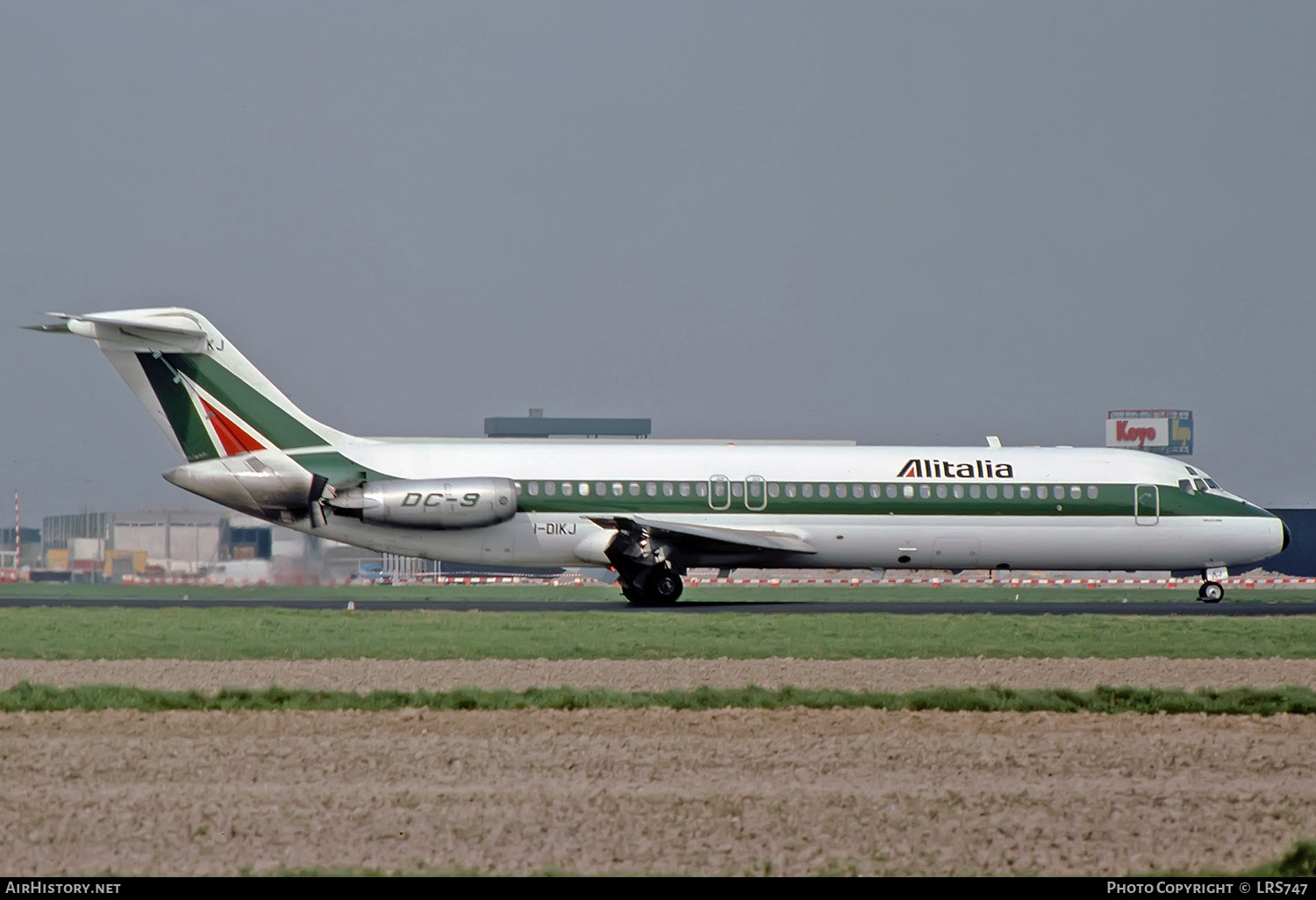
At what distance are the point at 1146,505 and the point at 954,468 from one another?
4.29 meters

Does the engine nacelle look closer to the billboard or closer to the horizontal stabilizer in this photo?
the horizontal stabilizer

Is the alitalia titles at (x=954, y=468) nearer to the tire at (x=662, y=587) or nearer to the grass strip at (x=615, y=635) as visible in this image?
the tire at (x=662, y=587)

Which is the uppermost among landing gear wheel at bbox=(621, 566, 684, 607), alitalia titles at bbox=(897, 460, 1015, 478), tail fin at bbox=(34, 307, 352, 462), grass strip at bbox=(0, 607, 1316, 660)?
tail fin at bbox=(34, 307, 352, 462)

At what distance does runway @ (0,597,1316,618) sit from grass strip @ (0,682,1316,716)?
1125cm

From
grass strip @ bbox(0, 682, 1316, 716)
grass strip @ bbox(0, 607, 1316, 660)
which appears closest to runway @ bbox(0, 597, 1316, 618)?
grass strip @ bbox(0, 607, 1316, 660)

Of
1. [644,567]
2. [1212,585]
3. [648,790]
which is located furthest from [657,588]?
[648,790]

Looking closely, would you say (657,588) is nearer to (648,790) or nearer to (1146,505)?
(1146,505)

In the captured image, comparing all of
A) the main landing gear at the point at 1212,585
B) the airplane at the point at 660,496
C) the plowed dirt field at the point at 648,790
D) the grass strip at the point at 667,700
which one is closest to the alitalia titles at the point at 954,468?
the airplane at the point at 660,496

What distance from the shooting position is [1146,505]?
105ft

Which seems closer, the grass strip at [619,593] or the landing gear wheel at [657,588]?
the landing gear wheel at [657,588]

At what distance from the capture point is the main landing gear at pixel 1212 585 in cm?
3225

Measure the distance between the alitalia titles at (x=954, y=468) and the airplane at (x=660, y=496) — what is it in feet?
0.13

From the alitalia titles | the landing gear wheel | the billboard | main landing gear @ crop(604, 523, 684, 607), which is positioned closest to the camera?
main landing gear @ crop(604, 523, 684, 607)

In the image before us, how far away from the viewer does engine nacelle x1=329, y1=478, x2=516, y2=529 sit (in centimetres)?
2895
